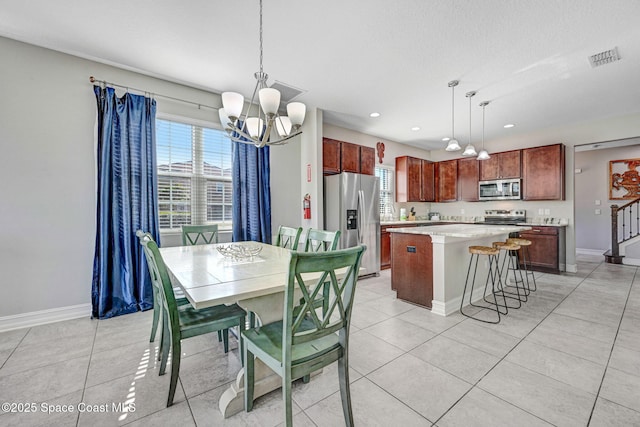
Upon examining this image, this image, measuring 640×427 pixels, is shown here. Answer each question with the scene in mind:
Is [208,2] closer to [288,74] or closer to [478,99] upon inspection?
[288,74]

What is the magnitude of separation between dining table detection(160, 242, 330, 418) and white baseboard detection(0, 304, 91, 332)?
175cm

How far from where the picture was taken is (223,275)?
1.65m

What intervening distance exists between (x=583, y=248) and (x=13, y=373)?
993 cm

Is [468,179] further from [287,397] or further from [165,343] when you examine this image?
[165,343]

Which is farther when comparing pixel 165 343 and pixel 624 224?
pixel 624 224

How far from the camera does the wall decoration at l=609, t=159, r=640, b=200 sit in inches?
230

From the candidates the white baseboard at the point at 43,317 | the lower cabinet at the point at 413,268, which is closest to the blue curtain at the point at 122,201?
the white baseboard at the point at 43,317

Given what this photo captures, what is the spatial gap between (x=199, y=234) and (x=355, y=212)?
7.96ft

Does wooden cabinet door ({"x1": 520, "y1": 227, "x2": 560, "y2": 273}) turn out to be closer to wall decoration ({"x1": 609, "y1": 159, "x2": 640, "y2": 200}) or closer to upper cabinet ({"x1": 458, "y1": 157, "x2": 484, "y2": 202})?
upper cabinet ({"x1": 458, "y1": 157, "x2": 484, "y2": 202})

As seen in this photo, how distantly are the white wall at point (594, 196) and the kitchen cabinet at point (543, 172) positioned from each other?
251cm

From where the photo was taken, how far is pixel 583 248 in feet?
21.6

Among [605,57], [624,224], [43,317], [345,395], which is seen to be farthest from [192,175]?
[624,224]

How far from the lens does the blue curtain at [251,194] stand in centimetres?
373

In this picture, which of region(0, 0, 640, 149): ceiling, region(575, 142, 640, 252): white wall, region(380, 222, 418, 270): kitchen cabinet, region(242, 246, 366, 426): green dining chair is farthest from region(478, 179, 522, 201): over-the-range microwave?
region(242, 246, 366, 426): green dining chair
